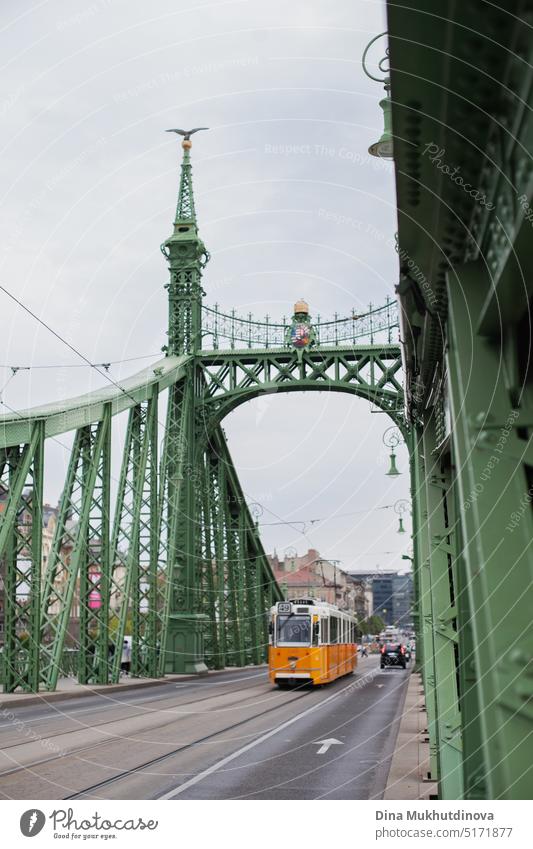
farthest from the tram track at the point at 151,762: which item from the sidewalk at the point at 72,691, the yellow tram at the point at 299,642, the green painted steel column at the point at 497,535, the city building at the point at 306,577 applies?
the city building at the point at 306,577

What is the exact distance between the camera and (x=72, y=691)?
74.0ft

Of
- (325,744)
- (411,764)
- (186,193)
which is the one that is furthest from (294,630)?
(411,764)

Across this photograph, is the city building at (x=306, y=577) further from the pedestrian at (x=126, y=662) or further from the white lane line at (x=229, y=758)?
the white lane line at (x=229, y=758)

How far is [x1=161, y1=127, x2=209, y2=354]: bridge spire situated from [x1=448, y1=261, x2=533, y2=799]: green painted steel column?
3223 cm

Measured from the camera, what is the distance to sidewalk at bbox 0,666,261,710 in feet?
64.0

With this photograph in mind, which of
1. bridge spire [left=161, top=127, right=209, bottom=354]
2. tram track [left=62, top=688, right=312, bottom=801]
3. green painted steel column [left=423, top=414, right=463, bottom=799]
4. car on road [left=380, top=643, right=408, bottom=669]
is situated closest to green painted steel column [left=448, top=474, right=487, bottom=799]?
green painted steel column [left=423, top=414, right=463, bottom=799]

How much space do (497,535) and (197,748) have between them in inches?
455

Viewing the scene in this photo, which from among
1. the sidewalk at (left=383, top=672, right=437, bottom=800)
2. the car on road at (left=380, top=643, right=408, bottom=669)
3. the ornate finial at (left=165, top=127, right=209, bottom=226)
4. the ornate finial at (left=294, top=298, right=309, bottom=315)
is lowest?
the car on road at (left=380, top=643, right=408, bottom=669)

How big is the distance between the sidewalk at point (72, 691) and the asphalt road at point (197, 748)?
26 centimetres

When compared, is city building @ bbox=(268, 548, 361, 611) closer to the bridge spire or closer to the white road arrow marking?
the bridge spire

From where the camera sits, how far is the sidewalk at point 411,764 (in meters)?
8.54

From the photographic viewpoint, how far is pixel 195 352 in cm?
3512
